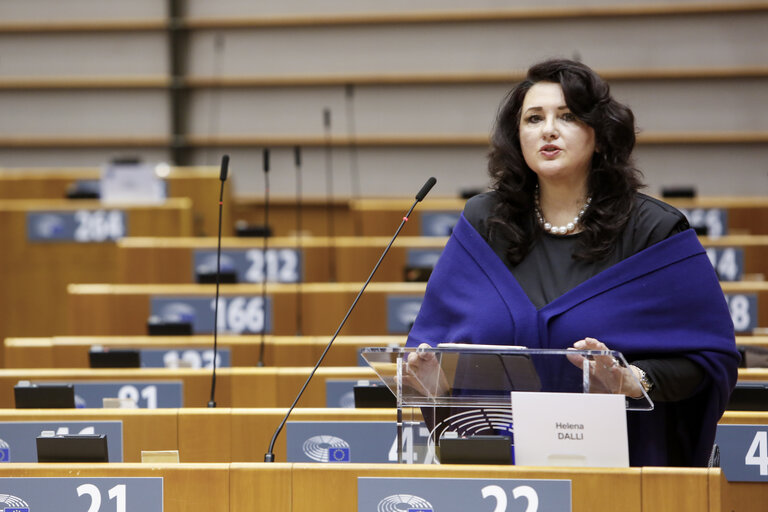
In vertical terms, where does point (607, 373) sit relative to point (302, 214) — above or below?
below

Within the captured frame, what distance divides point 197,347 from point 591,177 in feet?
9.61

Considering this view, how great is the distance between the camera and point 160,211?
24.0 feet

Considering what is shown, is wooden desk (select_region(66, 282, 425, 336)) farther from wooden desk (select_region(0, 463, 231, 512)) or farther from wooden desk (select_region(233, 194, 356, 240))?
wooden desk (select_region(0, 463, 231, 512))

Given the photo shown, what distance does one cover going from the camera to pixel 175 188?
26.7ft

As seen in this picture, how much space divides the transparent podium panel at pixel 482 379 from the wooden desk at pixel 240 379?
1831 millimetres

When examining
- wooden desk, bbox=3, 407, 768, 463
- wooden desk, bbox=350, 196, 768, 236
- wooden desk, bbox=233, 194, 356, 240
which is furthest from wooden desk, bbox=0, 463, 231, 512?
wooden desk, bbox=233, 194, 356, 240

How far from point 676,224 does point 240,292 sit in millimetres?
3707

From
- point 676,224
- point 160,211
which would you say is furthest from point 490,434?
point 160,211

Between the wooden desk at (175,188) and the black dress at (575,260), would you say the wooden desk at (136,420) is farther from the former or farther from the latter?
the wooden desk at (175,188)

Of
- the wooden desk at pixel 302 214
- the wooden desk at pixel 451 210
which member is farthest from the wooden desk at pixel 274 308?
the wooden desk at pixel 302 214

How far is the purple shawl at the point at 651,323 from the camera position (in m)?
2.26

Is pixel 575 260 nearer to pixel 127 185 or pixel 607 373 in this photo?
pixel 607 373

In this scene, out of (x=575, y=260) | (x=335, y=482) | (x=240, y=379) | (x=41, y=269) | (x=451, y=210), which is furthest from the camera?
(x=451, y=210)

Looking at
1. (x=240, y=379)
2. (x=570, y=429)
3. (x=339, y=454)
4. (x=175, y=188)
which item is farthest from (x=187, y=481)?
(x=175, y=188)
